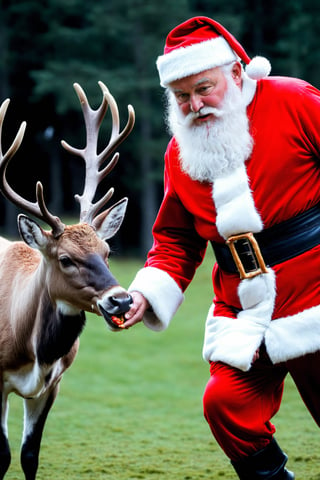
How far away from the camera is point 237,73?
3.94 meters

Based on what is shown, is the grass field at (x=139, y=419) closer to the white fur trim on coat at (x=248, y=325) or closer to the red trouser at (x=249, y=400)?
the red trouser at (x=249, y=400)

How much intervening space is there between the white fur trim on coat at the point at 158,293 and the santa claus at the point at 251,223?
0.50ft

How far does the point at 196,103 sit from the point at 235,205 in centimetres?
53

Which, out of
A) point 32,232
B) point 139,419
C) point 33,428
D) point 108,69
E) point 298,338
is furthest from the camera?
point 108,69

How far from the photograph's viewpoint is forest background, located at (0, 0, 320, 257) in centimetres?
2534

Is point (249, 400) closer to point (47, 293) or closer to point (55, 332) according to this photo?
point (55, 332)

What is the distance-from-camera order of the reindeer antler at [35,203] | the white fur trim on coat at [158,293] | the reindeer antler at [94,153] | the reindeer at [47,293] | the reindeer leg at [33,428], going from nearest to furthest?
1. the white fur trim on coat at [158,293]
2. the reindeer at [47,293]
3. the reindeer antler at [35,203]
4. the reindeer antler at [94,153]
5. the reindeer leg at [33,428]

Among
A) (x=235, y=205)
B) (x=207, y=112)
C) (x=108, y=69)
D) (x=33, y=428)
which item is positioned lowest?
(x=33, y=428)

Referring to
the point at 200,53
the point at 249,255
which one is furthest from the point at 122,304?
the point at 200,53

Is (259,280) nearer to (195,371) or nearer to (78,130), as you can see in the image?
(195,371)

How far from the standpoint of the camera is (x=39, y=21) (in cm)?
2927

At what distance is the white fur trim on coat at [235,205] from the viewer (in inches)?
144

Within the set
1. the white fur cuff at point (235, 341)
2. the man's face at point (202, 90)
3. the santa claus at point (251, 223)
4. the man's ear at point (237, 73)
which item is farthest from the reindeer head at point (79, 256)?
the man's ear at point (237, 73)

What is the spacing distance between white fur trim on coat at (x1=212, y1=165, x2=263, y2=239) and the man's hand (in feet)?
1.97
